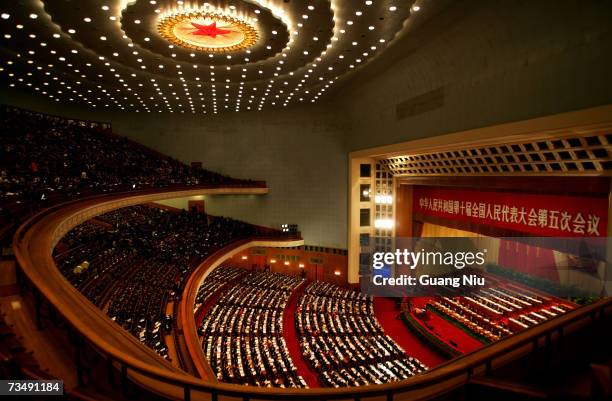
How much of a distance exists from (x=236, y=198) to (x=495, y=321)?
1567 cm

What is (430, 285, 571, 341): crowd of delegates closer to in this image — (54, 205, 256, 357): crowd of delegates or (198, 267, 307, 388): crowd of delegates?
(198, 267, 307, 388): crowd of delegates

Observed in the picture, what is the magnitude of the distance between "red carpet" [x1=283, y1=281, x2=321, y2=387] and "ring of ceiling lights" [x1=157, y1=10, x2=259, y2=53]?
34.2ft

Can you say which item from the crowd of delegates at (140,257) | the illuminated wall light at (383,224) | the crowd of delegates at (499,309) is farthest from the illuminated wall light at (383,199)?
the crowd of delegates at (140,257)

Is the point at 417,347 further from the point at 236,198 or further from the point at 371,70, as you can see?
the point at 236,198

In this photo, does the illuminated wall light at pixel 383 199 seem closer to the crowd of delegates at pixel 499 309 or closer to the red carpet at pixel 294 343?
the crowd of delegates at pixel 499 309

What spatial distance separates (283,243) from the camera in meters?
19.5

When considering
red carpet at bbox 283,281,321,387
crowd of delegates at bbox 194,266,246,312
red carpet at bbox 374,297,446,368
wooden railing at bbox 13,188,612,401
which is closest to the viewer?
wooden railing at bbox 13,188,612,401

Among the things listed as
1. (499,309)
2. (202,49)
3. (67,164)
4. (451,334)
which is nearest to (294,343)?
(451,334)

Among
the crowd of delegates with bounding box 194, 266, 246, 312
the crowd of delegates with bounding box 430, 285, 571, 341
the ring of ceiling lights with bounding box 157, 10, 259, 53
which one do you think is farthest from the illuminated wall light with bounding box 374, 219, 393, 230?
the ring of ceiling lights with bounding box 157, 10, 259, 53

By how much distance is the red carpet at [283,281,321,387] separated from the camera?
10375mm

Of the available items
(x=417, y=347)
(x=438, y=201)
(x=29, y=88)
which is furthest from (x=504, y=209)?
(x=29, y=88)

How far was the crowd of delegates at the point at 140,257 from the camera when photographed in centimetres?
883

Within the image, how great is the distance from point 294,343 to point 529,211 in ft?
29.6

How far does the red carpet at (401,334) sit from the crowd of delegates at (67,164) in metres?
10.8
